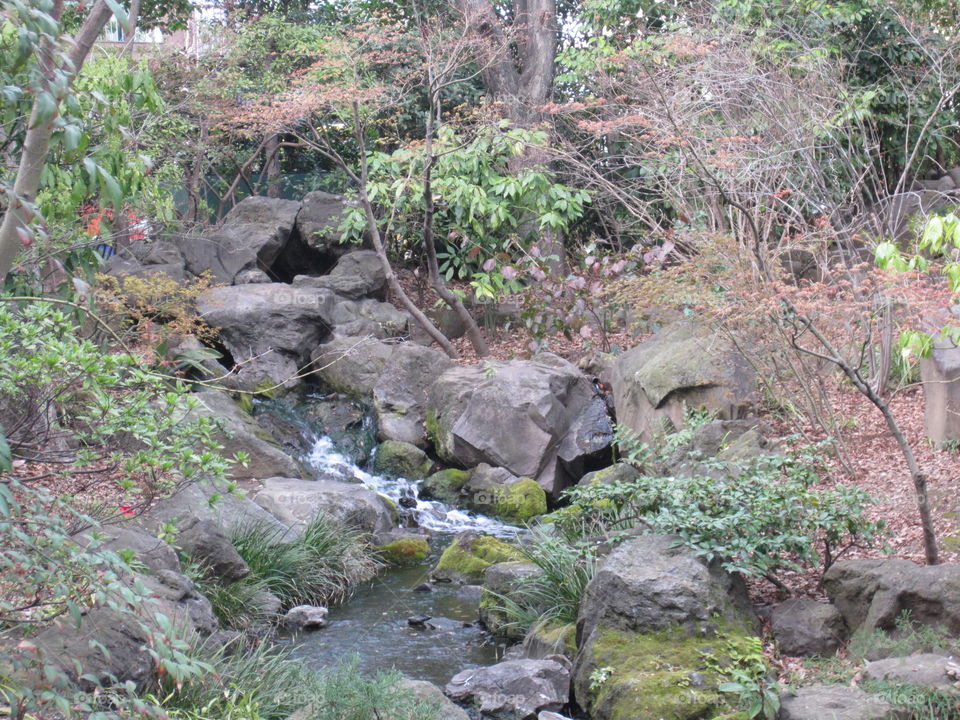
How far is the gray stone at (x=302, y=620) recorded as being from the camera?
716 centimetres

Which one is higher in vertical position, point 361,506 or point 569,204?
point 569,204

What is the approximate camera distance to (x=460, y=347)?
15125 millimetres

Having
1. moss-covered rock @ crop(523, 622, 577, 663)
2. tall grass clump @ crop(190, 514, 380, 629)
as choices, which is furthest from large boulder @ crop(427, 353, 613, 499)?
moss-covered rock @ crop(523, 622, 577, 663)

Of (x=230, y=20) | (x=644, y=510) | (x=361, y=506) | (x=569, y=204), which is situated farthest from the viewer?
(x=230, y=20)

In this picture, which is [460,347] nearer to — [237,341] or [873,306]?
[237,341]

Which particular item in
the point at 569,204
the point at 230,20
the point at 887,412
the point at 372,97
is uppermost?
the point at 230,20

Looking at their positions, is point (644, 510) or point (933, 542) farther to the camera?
point (644, 510)

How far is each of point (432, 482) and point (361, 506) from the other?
206 cm

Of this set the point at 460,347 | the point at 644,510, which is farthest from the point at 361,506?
the point at 460,347

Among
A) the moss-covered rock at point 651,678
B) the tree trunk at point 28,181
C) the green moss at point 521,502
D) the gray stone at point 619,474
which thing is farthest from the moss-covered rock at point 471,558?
the tree trunk at point 28,181

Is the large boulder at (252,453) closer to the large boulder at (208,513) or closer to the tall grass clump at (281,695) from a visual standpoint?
the large boulder at (208,513)

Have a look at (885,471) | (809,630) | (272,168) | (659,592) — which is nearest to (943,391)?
(885,471)

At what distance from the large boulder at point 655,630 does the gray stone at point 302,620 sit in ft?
7.61

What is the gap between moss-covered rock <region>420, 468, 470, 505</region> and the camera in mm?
10891
